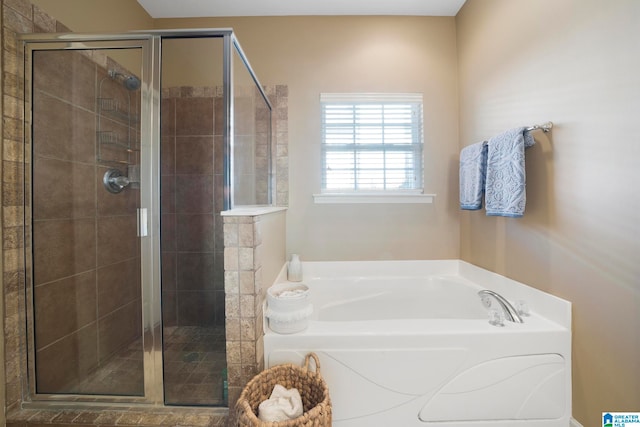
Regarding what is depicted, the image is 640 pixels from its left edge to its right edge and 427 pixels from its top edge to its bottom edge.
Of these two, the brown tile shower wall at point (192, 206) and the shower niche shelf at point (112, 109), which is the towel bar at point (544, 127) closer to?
the brown tile shower wall at point (192, 206)

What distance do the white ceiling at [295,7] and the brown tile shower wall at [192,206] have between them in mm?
1044

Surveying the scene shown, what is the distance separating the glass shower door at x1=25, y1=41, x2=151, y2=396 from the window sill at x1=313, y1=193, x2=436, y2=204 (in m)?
1.33

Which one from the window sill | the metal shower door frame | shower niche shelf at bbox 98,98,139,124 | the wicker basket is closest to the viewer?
the wicker basket

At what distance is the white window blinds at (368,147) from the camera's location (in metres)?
2.22

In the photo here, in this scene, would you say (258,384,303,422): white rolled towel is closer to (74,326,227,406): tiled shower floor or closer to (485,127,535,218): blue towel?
(74,326,227,406): tiled shower floor

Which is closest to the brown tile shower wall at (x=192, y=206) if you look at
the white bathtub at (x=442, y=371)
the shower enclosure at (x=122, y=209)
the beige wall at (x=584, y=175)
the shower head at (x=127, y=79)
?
the shower enclosure at (x=122, y=209)

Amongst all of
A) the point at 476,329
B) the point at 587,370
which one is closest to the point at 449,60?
the point at 476,329

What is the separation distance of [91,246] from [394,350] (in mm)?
1734

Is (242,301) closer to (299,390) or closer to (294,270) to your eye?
(299,390)

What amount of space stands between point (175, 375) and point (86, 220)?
3.27 feet

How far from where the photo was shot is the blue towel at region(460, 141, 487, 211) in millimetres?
1729

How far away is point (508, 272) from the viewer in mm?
1685

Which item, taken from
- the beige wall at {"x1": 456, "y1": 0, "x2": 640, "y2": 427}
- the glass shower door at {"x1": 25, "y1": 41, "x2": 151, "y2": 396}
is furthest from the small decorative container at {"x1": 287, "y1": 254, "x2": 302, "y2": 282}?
the beige wall at {"x1": 456, "y1": 0, "x2": 640, "y2": 427}

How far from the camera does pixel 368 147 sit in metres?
2.23
